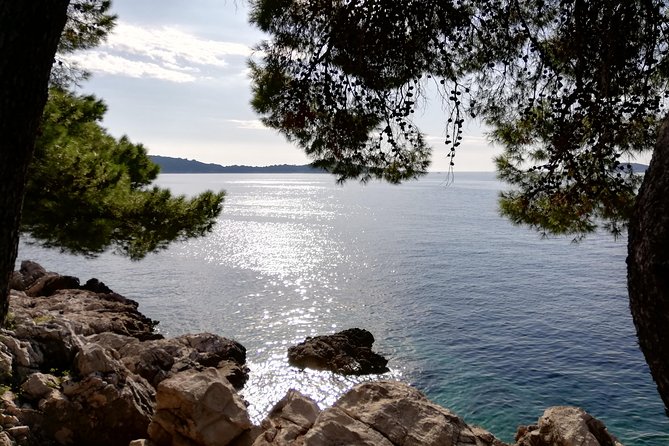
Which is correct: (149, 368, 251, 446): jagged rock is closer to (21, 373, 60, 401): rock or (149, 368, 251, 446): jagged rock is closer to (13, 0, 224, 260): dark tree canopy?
(21, 373, 60, 401): rock

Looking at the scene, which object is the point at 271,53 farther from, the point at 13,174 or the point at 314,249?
the point at 314,249

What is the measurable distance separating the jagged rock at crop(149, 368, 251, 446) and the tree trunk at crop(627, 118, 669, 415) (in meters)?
8.06

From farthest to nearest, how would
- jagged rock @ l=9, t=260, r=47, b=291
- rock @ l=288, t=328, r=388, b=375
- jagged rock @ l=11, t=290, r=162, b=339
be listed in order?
jagged rock @ l=9, t=260, r=47, b=291 → rock @ l=288, t=328, r=388, b=375 → jagged rock @ l=11, t=290, r=162, b=339

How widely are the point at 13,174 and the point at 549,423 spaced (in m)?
8.63

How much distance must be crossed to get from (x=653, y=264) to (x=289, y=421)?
575cm

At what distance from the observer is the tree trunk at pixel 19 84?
2.25 metres

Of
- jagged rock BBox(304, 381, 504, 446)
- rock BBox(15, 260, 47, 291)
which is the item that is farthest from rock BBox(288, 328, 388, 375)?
rock BBox(15, 260, 47, 291)

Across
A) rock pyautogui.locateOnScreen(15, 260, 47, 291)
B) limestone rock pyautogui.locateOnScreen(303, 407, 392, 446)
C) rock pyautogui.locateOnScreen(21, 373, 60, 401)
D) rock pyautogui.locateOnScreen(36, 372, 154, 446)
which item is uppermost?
limestone rock pyautogui.locateOnScreen(303, 407, 392, 446)

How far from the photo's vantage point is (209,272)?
4503 centimetres

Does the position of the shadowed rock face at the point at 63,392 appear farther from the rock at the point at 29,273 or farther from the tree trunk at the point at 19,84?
the rock at the point at 29,273

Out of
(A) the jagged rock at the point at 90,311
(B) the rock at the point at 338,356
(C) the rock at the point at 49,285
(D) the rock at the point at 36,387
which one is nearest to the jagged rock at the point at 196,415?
(D) the rock at the point at 36,387

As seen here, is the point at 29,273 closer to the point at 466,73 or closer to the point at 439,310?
the point at 439,310

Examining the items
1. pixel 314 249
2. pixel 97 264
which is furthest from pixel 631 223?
pixel 314 249

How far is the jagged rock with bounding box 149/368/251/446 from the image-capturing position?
29.3 ft
